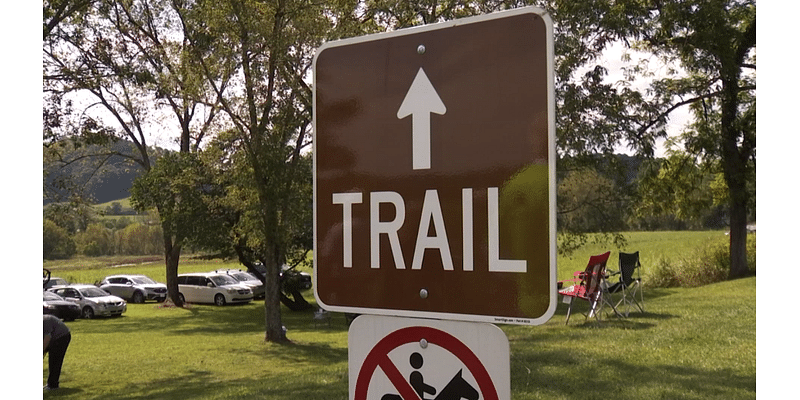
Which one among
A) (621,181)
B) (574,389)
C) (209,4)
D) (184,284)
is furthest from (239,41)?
(184,284)

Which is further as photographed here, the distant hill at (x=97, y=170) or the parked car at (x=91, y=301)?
the parked car at (x=91, y=301)

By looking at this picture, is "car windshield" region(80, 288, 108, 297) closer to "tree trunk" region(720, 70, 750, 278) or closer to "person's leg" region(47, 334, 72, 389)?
"person's leg" region(47, 334, 72, 389)

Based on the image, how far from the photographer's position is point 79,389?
12766 millimetres

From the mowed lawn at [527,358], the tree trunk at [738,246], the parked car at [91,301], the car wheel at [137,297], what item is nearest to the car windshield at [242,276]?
the car wheel at [137,297]

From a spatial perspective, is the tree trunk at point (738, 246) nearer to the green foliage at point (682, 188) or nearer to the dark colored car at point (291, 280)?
the green foliage at point (682, 188)

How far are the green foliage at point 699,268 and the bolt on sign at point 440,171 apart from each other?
2477cm

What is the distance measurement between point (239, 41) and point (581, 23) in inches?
322

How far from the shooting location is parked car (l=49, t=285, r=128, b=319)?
31.9 m

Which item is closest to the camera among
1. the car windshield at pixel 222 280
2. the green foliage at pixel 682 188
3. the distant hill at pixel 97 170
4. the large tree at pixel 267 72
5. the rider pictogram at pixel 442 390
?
the rider pictogram at pixel 442 390

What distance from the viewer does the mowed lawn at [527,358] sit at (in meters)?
7.22

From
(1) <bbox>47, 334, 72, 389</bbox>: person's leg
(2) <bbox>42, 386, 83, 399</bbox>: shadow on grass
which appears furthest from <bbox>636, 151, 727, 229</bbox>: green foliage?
(1) <bbox>47, 334, 72, 389</bbox>: person's leg

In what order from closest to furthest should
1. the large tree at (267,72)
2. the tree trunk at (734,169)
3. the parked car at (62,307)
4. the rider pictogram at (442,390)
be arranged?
the rider pictogram at (442,390), the large tree at (267,72), the tree trunk at (734,169), the parked car at (62,307)

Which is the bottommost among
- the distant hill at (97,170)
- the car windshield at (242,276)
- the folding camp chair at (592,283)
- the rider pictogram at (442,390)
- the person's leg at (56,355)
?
the car windshield at (242,276)

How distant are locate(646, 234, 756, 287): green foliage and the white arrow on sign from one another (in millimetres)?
24826
